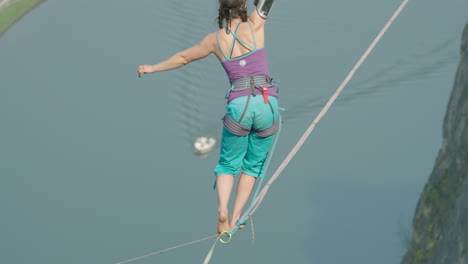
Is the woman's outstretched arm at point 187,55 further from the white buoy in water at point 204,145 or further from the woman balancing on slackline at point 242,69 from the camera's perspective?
the white buoy in water at point 204,145

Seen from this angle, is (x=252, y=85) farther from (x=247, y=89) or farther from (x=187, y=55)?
(x=187, y=55)

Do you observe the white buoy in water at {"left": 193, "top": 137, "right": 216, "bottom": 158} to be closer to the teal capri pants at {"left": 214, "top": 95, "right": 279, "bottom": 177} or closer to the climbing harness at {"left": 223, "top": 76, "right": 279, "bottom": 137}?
the teal capri pants at {"left": 214, "top": 95, "right": 279, "bottom": 177}

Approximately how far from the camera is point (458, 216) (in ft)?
76.5

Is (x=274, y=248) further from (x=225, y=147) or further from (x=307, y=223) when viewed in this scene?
(x=225, y=147)

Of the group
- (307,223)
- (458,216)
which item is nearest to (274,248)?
(307,223)

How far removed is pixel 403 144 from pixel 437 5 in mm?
6892

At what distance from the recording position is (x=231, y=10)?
6.35 meters

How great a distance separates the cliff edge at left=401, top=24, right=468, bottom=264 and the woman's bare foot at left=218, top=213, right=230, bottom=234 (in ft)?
55.8

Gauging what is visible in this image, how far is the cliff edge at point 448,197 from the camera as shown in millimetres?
23562

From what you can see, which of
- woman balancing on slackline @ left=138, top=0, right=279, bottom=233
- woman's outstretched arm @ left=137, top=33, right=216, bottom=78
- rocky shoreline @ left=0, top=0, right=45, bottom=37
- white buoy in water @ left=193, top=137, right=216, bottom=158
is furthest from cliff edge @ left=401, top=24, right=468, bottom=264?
rocky shoreline @ left=0, top=0, right=45, bottom=37

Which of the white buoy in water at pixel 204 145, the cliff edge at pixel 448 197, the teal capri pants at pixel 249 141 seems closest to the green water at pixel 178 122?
the white buoy in water at pixel 204 145

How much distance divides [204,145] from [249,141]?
25.7 metres

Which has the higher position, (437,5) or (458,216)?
(437,5)

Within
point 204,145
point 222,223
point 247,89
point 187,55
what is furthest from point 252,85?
point 204,145
